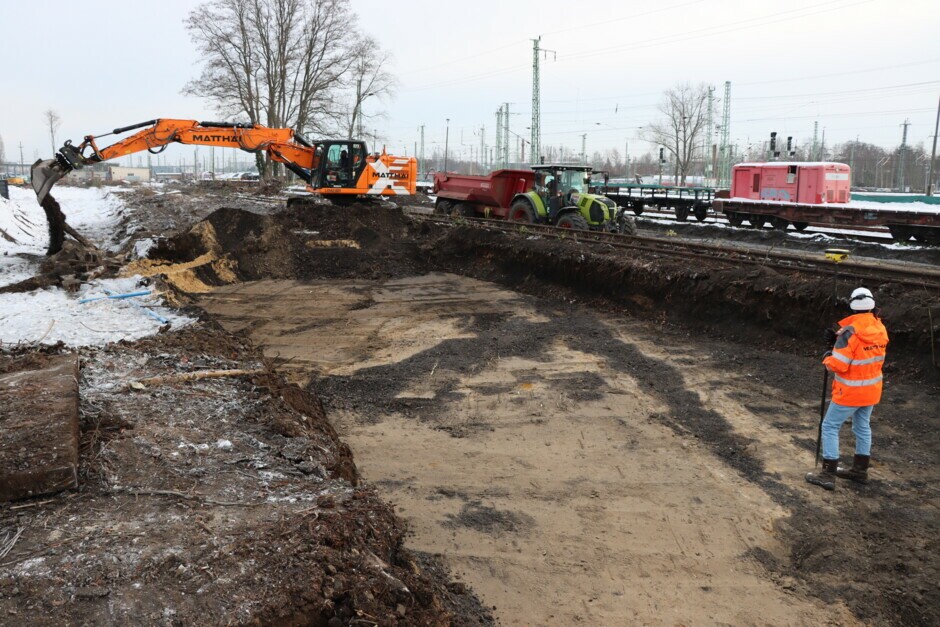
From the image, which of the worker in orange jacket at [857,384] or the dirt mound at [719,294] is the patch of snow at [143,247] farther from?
the worker in orange jacket at [857,384]

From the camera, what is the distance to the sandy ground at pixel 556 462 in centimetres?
448

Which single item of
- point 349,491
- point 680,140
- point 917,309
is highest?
point 680,140

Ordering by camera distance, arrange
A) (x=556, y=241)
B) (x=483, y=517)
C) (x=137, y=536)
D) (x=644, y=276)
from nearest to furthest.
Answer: (x=137, y=536) < (x=483, y=517) < (x=644, y=276) < (x=556, y=241)

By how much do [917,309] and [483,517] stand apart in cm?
703

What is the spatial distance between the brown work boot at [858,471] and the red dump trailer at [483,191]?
47.0 feet

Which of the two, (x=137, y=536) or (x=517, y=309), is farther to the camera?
(x=517, y=309)

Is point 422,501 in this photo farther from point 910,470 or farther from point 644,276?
point 644,276

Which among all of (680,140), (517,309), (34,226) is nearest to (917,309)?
(517,309)

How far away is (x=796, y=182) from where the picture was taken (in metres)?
26.0

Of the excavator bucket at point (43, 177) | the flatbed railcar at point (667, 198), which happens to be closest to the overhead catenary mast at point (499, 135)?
the flatbed railcar at point (667, 198)

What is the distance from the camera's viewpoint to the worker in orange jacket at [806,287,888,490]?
5.96 meters

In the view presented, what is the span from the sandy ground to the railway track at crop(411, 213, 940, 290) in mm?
2779

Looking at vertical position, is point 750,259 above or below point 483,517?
above

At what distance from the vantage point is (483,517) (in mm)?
5348
